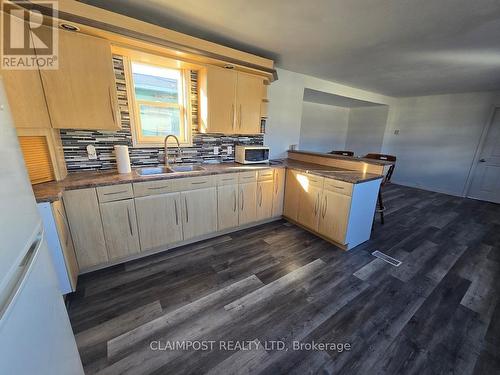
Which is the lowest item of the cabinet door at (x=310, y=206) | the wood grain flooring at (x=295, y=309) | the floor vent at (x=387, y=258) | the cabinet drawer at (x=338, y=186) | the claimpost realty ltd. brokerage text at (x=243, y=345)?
the claimpost realty ltd. brokerage text at (x=243, y=345)

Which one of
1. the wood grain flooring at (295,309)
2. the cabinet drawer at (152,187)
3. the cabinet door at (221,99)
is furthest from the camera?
the cabinet door at (221,99)

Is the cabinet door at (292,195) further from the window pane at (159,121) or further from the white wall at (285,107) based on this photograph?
the window pane at (159,121)

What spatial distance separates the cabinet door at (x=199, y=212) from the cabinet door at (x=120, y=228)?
0.53 m

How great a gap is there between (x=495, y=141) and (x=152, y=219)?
274 inches

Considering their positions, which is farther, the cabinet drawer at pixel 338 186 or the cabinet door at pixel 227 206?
the cabinet door at pixel 227 206

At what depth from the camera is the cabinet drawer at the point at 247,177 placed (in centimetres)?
278

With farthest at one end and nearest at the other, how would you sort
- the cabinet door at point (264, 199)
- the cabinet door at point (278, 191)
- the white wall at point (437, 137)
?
the white wall at point (437, 137) → the cabinet door at point (278, 191) → the cabinet door at point (264, 199)

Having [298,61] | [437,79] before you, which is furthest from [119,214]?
[437,79]

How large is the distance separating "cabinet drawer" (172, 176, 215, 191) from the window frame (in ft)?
2.24

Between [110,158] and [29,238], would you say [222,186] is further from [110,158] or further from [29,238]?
[29,238]

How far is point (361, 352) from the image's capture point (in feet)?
4.66

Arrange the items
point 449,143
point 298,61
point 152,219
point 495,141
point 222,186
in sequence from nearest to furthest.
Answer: point 152,219 → point 222,186 → point 298,61 → point 495,141 → point 449,143

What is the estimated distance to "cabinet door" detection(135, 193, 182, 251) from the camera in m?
2.18

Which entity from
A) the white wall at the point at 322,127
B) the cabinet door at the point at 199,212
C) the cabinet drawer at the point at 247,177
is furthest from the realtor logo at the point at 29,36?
the white wall at the point at 322,127
